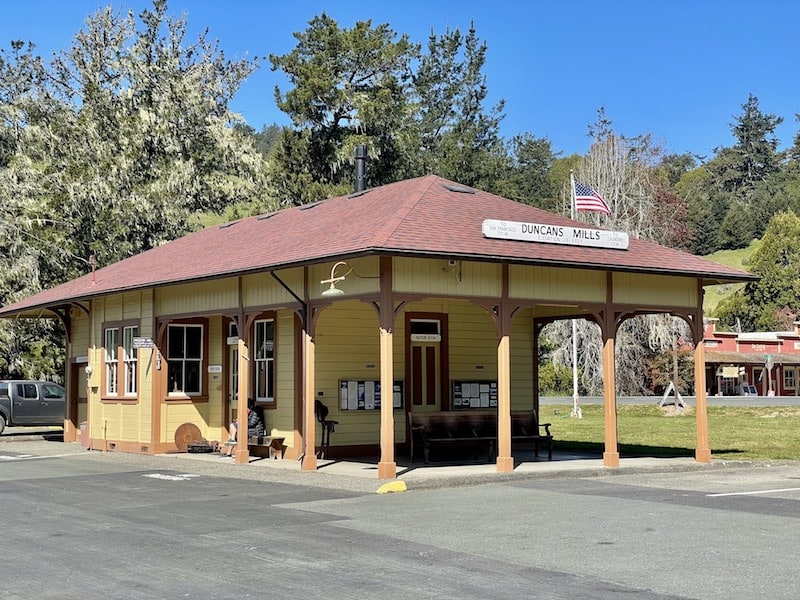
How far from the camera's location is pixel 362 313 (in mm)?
21438

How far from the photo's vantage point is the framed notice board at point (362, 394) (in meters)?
21.1

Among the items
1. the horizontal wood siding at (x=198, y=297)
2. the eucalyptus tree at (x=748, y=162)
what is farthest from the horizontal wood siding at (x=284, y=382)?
the eucalyptus tree at (x=748, y=162)

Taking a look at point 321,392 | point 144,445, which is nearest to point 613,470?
point 321,392

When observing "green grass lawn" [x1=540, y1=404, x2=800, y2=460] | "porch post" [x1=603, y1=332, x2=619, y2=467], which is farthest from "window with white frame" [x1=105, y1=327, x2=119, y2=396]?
"porch post" [x1=603, y1=332, x2=619, y2=467]

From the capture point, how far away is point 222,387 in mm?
23500

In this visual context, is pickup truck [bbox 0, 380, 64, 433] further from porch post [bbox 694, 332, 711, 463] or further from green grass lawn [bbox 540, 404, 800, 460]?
porch post [bbox 694, 332, 711, 463]

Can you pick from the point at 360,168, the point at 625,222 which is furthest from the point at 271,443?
the point at 625,222

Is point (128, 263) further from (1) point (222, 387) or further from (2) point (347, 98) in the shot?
(2) point (347, 98)

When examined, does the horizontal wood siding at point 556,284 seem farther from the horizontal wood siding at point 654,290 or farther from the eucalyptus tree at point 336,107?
the eucalyptus tree at point 336,107

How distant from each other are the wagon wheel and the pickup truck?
10.5 m

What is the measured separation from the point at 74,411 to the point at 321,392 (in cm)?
1184

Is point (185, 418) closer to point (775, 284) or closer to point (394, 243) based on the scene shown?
point (394, 243)

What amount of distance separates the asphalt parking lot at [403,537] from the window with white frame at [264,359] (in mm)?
3965

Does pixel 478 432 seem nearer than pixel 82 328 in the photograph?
Yes
